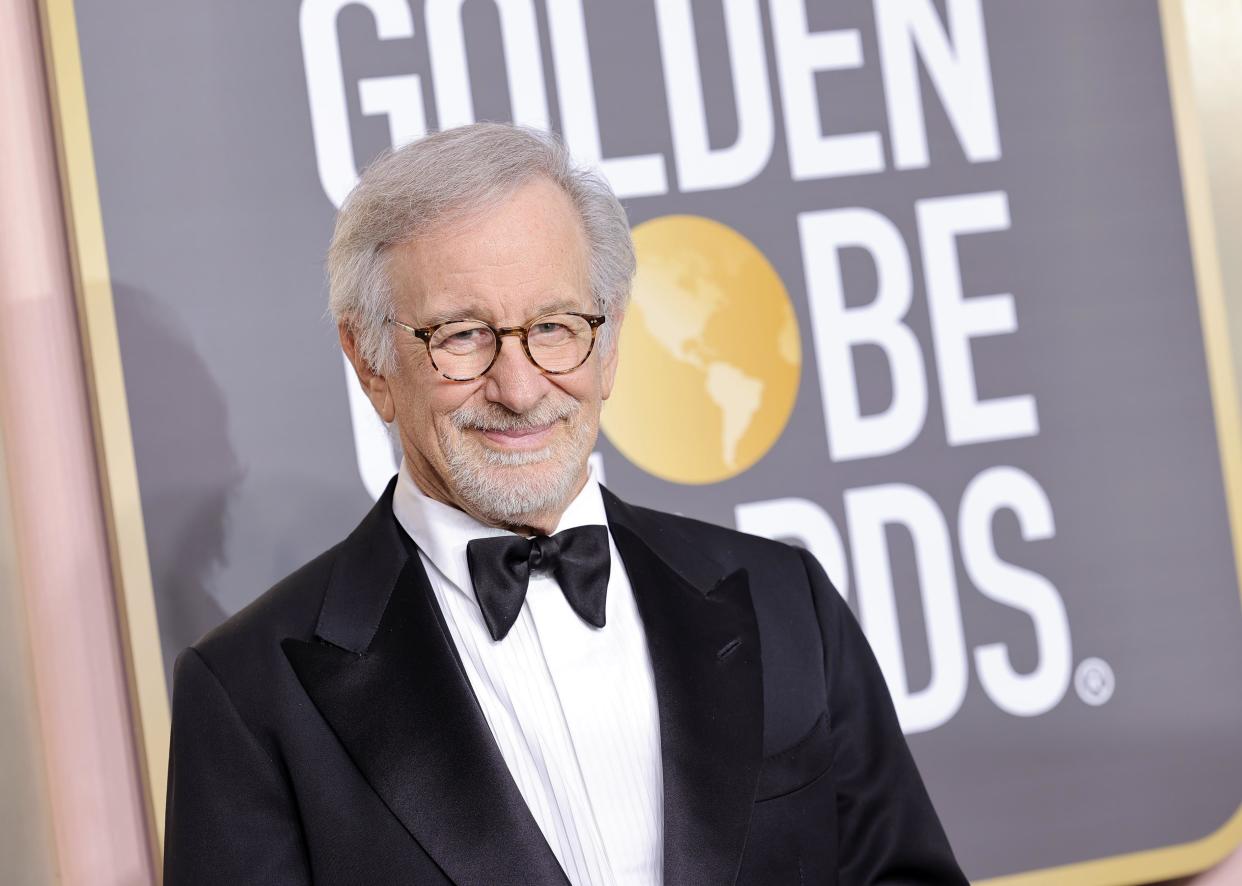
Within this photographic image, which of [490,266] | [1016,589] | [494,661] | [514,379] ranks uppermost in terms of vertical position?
[490,266]

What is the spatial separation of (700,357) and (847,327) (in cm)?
22

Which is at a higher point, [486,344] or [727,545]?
[486,344]

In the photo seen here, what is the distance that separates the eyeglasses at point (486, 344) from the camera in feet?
4.23

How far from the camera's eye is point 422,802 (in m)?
1.23

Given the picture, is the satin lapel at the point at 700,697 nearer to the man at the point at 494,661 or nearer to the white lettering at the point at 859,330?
the man at the point at 494,661

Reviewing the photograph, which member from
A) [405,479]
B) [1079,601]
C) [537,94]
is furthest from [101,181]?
[1079,601]

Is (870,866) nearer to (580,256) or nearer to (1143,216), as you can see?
(580,256)

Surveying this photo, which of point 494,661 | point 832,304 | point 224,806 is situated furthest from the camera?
point 832,304

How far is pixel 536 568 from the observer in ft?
4.35

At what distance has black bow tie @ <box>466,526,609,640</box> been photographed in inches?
51.1

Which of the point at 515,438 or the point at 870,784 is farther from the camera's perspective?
the point at 870,784

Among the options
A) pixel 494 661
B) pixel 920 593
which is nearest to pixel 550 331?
pixel 494 661

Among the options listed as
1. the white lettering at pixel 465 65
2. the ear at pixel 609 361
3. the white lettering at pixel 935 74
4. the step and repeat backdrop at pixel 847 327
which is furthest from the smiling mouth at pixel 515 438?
the white lettering at pixel 935 74

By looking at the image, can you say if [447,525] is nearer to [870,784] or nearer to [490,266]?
[490,266]
